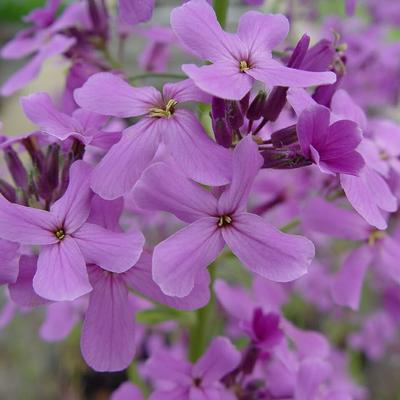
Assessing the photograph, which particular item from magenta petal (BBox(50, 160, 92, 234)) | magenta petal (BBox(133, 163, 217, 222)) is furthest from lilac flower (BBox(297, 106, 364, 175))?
magenta petal (BBox(50, 160, 92, 234))

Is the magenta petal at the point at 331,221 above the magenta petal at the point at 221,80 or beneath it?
beneath

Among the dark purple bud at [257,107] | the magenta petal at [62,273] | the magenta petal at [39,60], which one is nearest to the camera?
the magenta petal at [62,273]

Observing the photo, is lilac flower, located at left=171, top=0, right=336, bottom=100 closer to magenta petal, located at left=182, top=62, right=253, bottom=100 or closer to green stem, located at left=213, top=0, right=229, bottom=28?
magenta petal, located at left=182, top=62, right=253, bottom=100

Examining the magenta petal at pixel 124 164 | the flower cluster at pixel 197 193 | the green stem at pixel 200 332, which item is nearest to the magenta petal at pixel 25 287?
the flower cluster at pixel 197 193

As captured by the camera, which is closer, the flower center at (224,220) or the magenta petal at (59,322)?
the flower center at (224,220)

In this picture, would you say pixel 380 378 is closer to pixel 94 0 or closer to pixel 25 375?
pixel 25 375

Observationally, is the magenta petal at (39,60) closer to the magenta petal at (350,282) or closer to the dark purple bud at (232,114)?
the dark purple bud at (232,114)

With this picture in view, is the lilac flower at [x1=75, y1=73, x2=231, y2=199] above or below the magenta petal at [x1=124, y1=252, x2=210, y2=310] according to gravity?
above
